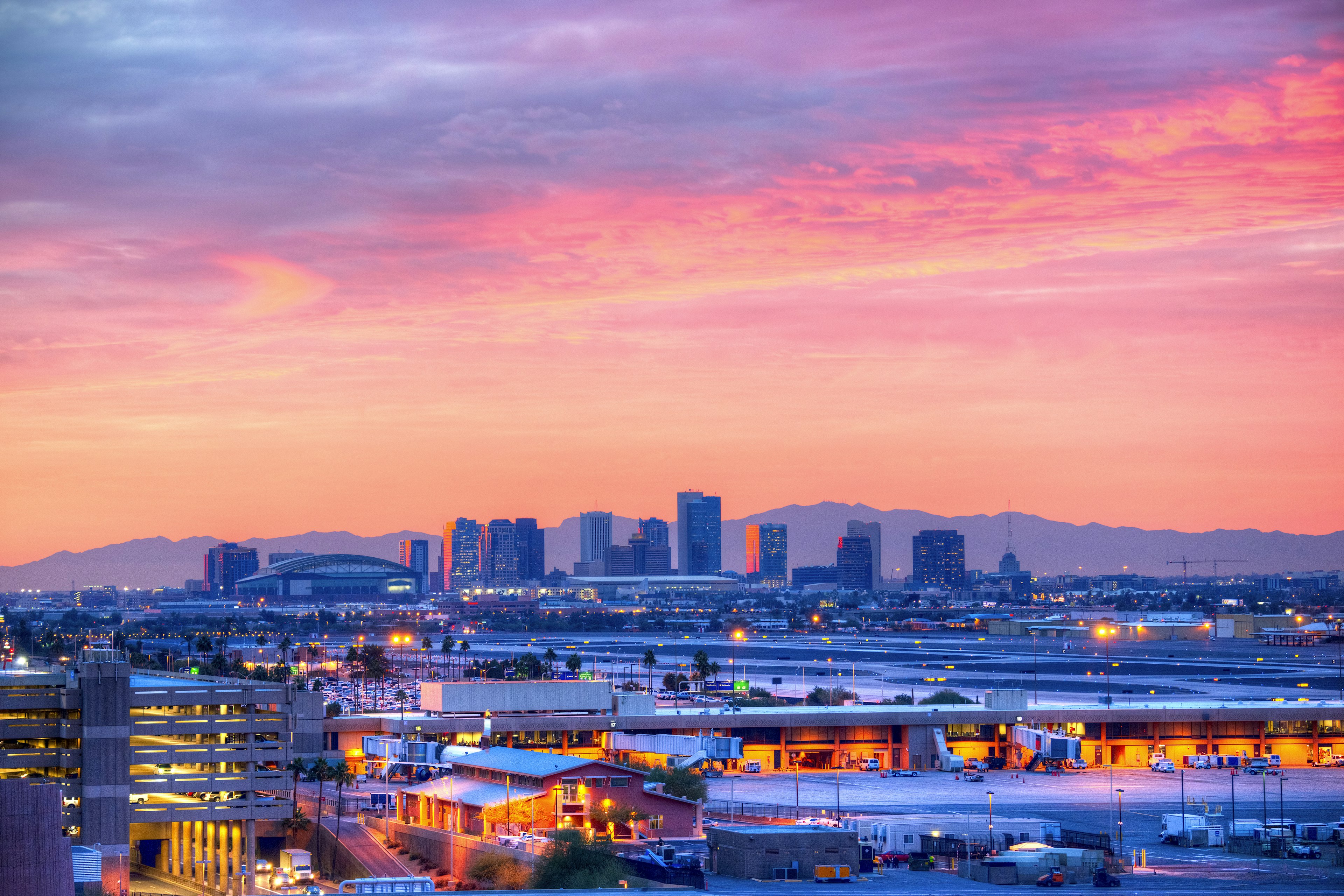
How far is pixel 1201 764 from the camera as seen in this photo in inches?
3477

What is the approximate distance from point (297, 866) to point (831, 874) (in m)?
21.2

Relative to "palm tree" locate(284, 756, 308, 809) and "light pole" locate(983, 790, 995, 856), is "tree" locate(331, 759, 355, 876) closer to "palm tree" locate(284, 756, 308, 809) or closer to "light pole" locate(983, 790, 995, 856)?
"palm tree" locate(284, 756, 308, 809)

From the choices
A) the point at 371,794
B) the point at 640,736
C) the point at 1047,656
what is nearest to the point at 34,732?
the point at 371,794

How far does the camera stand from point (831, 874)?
51125 millimetres

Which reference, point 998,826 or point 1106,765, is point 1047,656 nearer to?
point 1106,765

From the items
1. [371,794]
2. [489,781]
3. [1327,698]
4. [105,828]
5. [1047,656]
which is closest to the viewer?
[105,828]

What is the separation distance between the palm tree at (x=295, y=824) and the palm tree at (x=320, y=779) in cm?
60

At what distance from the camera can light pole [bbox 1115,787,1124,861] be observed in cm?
5662

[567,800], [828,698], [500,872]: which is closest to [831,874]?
[500,872]

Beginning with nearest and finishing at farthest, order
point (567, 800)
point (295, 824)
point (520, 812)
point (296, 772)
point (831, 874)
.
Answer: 1. point (831, 874)
2. point (520, 812)
3. point (567, 800)
4. point (295, 824)
5. point (296, 772)

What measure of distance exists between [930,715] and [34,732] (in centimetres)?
4603

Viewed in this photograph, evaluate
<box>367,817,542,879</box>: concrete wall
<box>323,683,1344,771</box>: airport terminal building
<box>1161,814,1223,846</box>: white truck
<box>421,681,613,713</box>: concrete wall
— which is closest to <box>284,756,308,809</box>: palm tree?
<box>367,817,542,879</box>: concrete wall

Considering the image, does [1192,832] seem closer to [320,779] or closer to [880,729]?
[880,729]

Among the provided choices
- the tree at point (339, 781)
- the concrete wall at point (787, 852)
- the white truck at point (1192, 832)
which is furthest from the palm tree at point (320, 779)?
the white truck at point (1192, 832)
